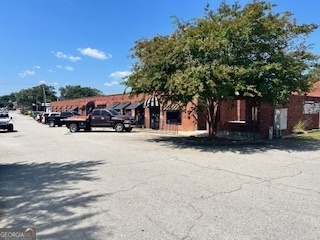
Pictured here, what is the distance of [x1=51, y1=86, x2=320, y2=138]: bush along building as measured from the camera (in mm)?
18453

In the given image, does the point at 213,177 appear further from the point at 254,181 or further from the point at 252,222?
the point at 252,222

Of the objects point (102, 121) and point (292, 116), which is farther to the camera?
point (102, 121)

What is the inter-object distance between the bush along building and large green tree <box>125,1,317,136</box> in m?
2.60

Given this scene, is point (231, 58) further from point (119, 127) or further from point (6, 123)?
point (6, 123)

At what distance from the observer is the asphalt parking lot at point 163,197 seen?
4570 mm

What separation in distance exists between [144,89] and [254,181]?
8929 millimetres

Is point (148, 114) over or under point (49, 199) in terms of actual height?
over

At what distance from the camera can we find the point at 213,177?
791 centimetres

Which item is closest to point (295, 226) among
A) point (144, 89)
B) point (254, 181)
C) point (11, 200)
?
point (254, 181)

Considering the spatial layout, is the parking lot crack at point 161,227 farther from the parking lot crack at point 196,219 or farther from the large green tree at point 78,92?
the large green tree at point 78,92

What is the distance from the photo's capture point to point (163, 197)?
6.19 metres

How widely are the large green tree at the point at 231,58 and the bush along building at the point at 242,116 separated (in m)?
2.60
